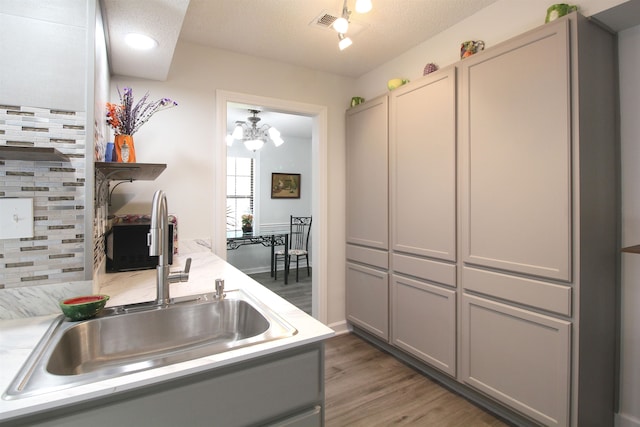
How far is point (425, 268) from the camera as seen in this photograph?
7.41 feet

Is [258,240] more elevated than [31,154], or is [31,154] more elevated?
[31,154]

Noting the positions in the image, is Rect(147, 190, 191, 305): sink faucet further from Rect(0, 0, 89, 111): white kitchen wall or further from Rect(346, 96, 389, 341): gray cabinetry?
Rect(346, 96, 389, 341): gray cabinetry

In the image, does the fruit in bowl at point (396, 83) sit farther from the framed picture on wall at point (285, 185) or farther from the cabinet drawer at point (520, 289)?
the framed picture on wall at point (285, 185)

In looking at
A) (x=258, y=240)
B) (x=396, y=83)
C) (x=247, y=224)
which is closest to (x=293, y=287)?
→ (x=258, y=240)

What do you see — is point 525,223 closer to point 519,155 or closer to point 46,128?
point 519,155

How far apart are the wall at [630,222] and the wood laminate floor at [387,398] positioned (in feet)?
2.07

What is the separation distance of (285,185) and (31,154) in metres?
4.94

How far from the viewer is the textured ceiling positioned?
62.4 inches

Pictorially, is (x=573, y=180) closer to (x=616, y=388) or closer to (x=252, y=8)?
(x=616, y=388)

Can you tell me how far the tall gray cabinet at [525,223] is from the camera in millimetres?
1521

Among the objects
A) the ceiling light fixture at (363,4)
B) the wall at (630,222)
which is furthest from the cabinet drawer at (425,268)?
the ceiling light fixture at (363,4)

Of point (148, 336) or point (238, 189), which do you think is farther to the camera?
point (238, 189)

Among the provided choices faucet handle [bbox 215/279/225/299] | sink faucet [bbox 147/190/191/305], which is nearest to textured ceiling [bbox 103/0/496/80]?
sink faucet [bbox 147/190/191/305]

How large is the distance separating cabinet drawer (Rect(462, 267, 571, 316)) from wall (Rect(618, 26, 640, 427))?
42 cm
